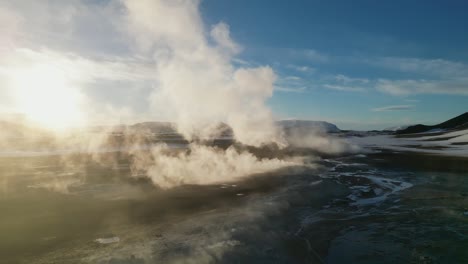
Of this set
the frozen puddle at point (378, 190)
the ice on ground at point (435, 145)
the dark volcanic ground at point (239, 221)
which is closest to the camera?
the dark volcanic ground at point (239, 221)

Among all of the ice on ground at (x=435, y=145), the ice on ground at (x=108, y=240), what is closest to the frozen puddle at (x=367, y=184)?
the ice on ground at (x=108, y=240)

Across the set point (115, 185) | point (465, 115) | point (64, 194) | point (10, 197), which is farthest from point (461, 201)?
point (465, 115)

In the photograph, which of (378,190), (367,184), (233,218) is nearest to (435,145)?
(367,184)

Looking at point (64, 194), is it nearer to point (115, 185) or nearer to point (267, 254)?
point (115, 185)

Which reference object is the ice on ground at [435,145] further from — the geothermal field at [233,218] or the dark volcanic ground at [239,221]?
the dark volcanic ground at [239,221]

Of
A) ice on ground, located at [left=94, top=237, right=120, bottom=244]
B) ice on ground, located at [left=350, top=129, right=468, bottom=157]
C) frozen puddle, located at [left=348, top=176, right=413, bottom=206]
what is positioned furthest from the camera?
ice on ground, located at [left=350, top=129, right=468, bottom=157]

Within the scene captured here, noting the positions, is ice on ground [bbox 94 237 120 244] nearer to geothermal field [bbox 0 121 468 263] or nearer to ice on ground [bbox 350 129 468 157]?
geothermal field [bbox 0 121 468 263]

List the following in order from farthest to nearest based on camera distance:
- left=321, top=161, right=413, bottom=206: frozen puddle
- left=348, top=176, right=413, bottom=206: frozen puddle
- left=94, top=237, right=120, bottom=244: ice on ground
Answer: left=321, top=161, right=413, bottom=206: frozen puddle < left=348, top=176, right=413, bottom=206: frozen puddle < left=94, top=237, right=120, bottom=244: ice on ground

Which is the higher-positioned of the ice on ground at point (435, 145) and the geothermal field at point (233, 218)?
the ice on ground at point (435, 145)

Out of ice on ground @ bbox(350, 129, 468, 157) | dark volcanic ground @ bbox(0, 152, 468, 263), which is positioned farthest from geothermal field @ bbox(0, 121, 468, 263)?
ice on ground @ bbox(350, 129, 468, 157)
